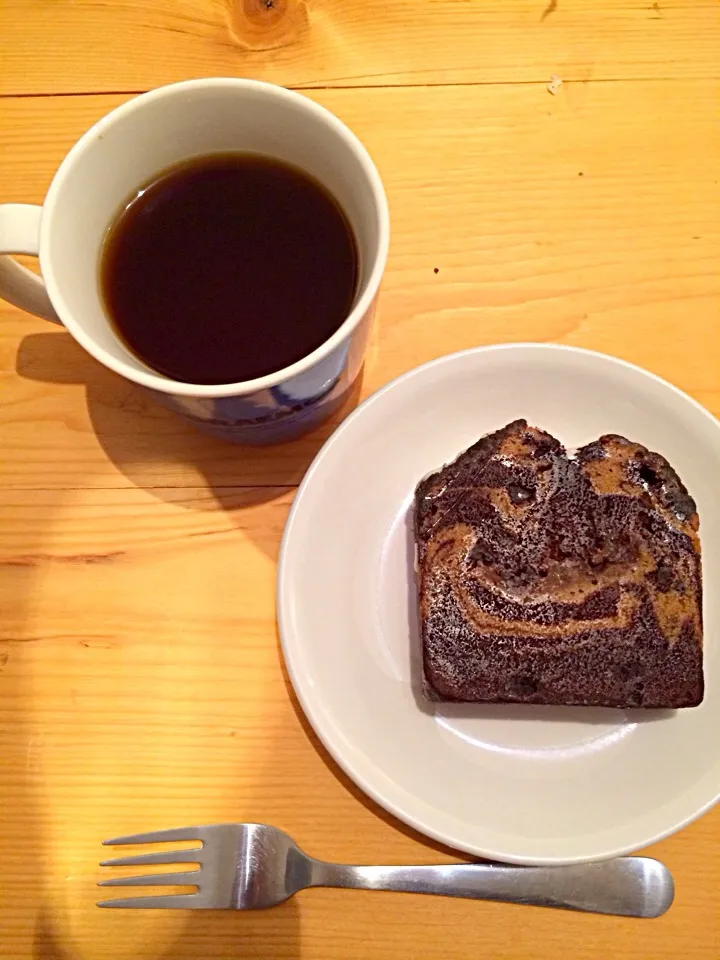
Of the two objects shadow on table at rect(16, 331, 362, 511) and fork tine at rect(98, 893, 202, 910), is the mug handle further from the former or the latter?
fork tine at rect(98, 893, 202, 910)

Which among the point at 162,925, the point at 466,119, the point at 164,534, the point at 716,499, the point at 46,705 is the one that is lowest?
the point at 162,925

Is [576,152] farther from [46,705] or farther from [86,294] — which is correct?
[46,705]

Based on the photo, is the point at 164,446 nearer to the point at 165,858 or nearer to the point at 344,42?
the point at 165,858

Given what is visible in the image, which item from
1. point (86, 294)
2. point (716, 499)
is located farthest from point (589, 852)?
point (86, 294)

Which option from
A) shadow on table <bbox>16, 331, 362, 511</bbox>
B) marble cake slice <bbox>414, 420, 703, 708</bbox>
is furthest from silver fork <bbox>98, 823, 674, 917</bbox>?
shadow on table <bbox>16, 331, 362, 511</bbox>

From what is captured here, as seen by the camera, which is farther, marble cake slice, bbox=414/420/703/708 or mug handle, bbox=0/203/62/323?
marble cake slice, bbox=414/420/703/708

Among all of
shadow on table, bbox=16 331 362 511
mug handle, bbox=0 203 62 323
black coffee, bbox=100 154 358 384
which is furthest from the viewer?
shadow on table, bbox=16 331 362 511

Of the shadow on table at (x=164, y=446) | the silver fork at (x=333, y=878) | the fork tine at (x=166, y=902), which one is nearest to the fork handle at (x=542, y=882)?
the silver fork at (x=333, y=878)
